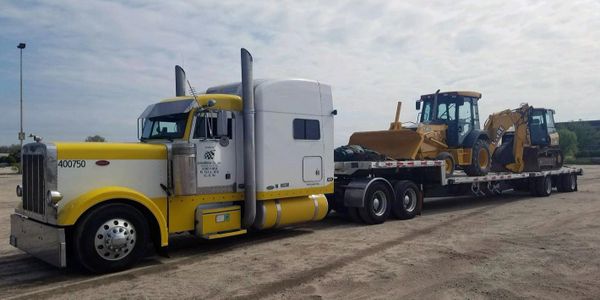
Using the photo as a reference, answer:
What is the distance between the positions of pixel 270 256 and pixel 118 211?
8.25 ft

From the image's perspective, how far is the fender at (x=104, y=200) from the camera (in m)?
6.87

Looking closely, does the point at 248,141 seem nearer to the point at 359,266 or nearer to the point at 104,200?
the point at 104,200

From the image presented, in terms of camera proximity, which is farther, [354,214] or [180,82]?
[354,214]

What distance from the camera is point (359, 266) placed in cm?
739

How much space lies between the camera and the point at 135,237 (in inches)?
294

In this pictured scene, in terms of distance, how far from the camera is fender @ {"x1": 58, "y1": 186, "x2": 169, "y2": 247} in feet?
22.5

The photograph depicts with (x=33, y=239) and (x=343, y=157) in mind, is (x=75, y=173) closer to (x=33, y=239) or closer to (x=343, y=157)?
(x=33, y=239)

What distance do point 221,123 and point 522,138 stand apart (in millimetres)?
13940

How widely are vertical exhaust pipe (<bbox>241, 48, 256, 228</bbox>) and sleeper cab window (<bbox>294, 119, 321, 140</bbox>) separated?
1.22 meters

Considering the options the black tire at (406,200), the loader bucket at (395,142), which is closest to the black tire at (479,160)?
the loader bucket at (395,142)

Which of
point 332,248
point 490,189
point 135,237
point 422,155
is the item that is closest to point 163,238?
point 135,237

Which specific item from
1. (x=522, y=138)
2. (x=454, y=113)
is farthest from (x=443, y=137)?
(x=522, y=138)

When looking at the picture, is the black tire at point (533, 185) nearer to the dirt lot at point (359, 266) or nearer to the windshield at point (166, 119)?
the dirt lot at point (359, 266)

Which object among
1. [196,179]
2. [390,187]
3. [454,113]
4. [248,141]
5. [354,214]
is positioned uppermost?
[454,113]
